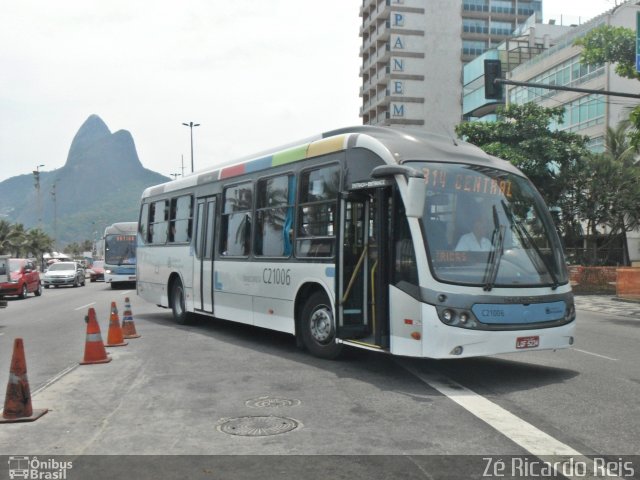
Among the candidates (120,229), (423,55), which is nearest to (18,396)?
(120,229)

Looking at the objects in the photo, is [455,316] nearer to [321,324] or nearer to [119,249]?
[321,324]

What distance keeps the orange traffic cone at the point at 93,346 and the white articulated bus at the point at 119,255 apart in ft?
73.5

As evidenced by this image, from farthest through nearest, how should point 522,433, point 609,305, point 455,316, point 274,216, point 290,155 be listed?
point 609,305 < point 274,216 < point 290,155 < point 455,316 < point 522,433

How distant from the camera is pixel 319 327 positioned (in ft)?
29.7

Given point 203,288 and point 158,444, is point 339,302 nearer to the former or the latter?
point 158,444

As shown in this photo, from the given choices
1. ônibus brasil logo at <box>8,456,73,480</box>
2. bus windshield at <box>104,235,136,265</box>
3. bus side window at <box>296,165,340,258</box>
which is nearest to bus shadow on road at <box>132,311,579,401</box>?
bus side window at <box>296,165,340,258</box>

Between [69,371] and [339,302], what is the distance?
12.3 ft

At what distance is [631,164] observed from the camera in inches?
1206

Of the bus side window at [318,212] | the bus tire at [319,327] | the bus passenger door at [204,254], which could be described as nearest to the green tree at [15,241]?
the bus passenger door at [204,254]

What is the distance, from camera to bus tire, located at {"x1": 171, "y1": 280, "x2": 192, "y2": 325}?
13.8 meters

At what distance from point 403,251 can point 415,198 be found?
2.50ft

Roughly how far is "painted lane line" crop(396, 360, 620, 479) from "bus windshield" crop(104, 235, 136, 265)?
26.0 meters

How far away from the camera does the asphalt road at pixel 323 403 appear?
5180 millimetres

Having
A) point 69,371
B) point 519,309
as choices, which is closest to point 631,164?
point 519,309
